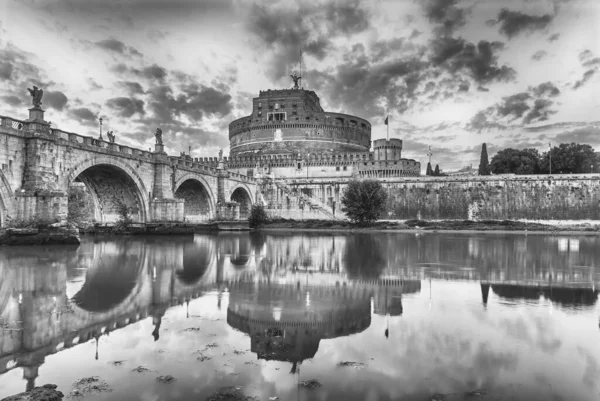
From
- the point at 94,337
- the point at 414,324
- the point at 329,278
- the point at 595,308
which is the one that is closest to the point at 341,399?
the point at 414,324

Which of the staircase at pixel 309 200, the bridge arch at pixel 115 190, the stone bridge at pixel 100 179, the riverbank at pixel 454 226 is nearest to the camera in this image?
the stone bridge at pixel 100 179

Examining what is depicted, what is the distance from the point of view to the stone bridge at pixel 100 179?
21047 mm

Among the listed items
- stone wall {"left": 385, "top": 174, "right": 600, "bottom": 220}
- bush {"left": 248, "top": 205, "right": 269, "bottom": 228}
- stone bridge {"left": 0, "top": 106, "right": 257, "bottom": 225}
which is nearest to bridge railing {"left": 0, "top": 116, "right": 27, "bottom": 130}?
stone bridge {"left": 0, "top": 106, "right": 257, "bottom": 225}

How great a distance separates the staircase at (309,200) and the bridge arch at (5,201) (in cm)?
3734

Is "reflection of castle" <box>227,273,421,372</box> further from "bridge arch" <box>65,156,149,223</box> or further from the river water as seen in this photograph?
"bridge arch" <box>65,156,149,223</box>

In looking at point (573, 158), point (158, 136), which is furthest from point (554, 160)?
point (158, 136)

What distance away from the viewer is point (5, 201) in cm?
2050

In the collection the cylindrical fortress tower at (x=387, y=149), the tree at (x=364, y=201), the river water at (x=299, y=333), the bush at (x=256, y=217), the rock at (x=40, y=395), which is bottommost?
the river water at (x=299, y=333)

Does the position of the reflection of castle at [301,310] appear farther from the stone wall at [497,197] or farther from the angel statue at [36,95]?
the stone wall at [497,197]

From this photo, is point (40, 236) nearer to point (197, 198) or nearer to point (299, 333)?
point (299, 333)

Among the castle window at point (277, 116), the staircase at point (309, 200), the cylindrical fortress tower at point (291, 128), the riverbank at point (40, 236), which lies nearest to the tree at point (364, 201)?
the staircase at point (309, 200)

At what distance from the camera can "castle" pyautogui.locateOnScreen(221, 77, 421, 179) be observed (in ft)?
217

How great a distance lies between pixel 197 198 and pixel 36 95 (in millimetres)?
22574

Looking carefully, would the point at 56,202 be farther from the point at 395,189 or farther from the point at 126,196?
the point at 395,189
